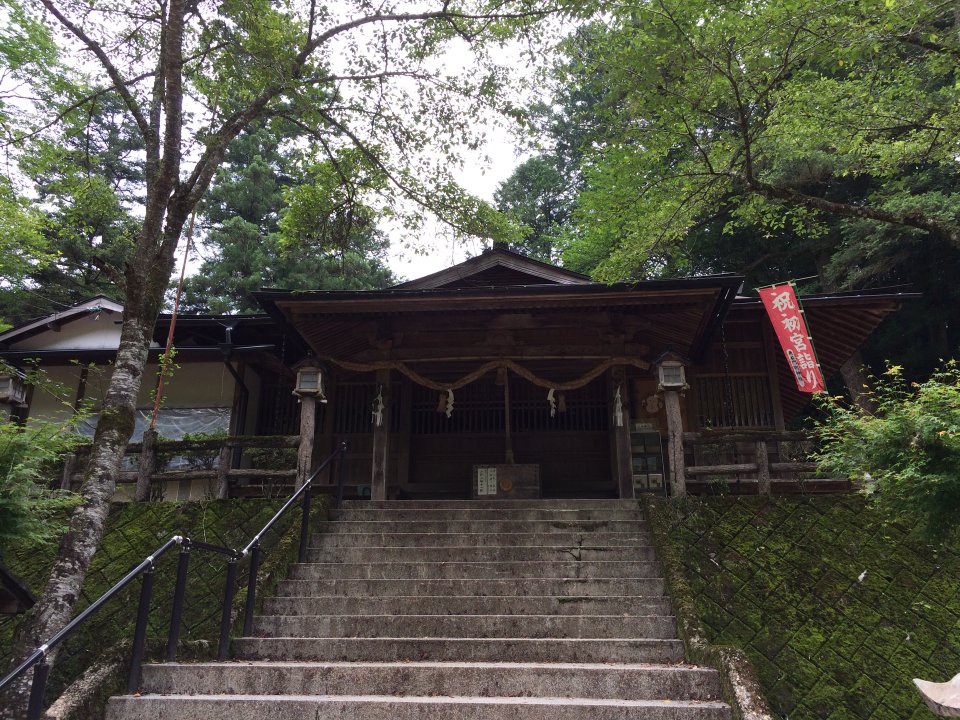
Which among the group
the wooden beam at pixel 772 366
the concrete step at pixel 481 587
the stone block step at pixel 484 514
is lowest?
the concrete step at pixel 481 587

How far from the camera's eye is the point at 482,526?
329 inches

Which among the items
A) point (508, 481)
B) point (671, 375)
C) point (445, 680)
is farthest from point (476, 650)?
point (508, 481)

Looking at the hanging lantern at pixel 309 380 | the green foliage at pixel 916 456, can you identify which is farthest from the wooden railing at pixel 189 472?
the green foliage at pixel 916 456

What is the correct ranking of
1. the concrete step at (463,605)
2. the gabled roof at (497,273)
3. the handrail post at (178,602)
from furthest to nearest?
the gabled roof at (497,273) < the concrete step at (463,605) < the handrail post at (178,602)

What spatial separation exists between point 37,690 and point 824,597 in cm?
654

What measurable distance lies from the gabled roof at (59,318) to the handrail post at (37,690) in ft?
33.2

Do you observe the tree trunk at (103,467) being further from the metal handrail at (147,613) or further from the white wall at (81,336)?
the white wall at (81,336)

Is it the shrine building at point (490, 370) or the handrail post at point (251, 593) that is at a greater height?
the shrine building at point (490, 370)

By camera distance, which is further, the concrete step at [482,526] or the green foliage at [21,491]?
the concrete step at [482,526]

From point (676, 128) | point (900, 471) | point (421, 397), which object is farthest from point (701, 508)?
point (421, 397)

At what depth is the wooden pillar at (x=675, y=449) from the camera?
8.22m

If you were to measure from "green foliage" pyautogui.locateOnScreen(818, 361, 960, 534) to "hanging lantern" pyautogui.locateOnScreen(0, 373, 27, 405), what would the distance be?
11338mm

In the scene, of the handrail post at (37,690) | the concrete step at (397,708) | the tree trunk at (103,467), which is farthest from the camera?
the tree trunk at (103,467)

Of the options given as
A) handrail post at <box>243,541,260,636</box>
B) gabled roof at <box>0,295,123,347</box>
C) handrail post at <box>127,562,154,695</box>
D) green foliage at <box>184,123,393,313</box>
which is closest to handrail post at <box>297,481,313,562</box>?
handrail post at <box>243,541,260,636</box>
